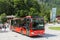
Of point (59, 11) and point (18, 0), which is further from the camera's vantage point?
point (59, 11)

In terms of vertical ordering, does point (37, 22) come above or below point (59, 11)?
above

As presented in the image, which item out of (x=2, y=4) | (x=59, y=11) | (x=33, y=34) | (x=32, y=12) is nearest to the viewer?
(x=33, y=34)

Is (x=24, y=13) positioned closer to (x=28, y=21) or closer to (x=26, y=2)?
(x=26, y=2)

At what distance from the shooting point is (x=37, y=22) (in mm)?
25578

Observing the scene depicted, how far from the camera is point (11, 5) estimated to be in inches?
3317

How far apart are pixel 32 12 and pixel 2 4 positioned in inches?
517

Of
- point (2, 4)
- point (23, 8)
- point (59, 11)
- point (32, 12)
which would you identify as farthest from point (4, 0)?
point (59, 11)

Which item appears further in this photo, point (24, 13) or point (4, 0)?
point (4, 0)

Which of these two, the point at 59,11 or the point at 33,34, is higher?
the point at 33,34

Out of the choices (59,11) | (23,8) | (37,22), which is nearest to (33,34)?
(37,22)

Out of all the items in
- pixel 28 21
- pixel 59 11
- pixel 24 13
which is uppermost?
pixel 28 21

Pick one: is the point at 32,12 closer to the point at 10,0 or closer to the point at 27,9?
the point at 27,9

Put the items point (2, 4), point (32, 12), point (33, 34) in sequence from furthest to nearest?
point (2, 4) → point (32, 12) → point (33, 34)

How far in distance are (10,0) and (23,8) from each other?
8324 mm
